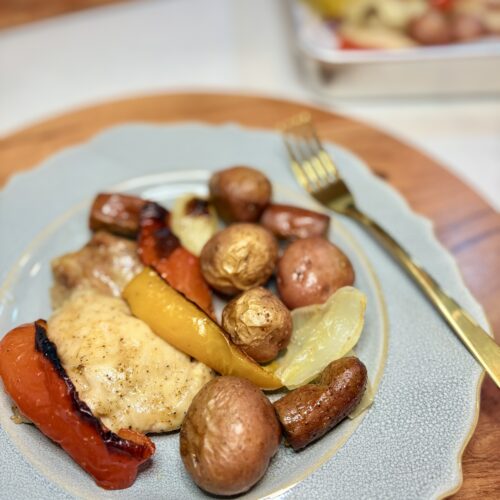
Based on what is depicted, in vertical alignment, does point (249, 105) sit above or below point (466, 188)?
above

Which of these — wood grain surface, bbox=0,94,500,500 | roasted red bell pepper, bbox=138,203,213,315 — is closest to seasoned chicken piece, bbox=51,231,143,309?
roasted red bell pepper, bbox=138,203,213,315

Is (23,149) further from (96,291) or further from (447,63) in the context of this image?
(447,63)

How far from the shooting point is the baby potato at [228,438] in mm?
1440

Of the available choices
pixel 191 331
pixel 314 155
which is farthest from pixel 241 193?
pixel 191 331

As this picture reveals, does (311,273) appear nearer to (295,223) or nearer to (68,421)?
(295,223)

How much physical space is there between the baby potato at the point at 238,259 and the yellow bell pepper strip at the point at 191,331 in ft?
0.49

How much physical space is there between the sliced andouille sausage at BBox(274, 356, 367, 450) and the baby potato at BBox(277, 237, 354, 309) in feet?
0.96

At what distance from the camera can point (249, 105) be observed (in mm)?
2697

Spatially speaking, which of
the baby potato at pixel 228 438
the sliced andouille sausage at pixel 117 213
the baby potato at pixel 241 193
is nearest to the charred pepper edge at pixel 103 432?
the baby potato at pixel 228 438

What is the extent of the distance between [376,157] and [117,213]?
1087 millimetres

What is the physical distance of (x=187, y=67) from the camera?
3.51 metres

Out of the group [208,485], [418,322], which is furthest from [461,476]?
[208,485]

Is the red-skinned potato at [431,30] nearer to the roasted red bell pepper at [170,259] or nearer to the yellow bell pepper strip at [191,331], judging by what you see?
the roasted red bell pepper at [170,259]

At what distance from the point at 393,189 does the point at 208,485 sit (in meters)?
1.30
